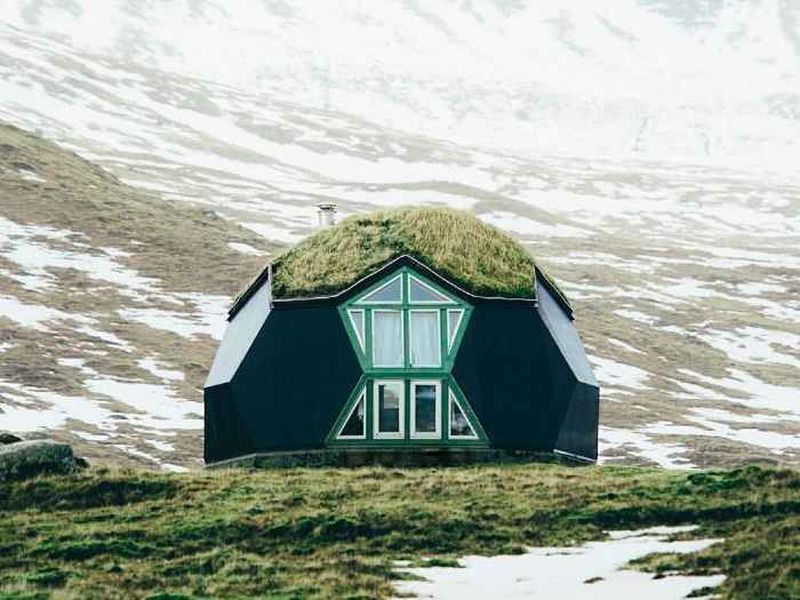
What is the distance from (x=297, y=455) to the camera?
4241 centimetres

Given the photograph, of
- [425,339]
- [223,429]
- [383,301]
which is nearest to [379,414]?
[425,339]

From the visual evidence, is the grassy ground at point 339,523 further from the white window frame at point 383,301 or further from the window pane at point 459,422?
the white window frame at point 383,301

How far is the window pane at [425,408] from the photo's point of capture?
138ft

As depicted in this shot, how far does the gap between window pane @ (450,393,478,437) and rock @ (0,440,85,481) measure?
944cm

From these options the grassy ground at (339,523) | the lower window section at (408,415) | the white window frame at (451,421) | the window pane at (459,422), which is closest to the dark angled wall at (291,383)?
the lower window section at (408,415)

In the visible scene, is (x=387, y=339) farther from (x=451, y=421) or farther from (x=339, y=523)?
(x=339, y=523)

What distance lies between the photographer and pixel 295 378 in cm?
4338

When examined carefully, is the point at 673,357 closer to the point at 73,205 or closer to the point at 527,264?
the point at 73,205

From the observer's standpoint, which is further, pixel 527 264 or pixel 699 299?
pixel 699 299

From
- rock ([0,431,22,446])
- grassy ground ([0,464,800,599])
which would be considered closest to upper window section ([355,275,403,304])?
grassy ground ([0,464,800,599])

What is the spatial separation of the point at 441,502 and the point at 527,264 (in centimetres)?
1332

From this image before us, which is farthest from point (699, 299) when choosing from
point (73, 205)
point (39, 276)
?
point (39, 276)

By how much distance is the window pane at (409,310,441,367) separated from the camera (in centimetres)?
4291

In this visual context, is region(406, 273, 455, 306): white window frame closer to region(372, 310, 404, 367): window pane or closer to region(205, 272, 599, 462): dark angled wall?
region(372, 310, 404, 367): window pane
